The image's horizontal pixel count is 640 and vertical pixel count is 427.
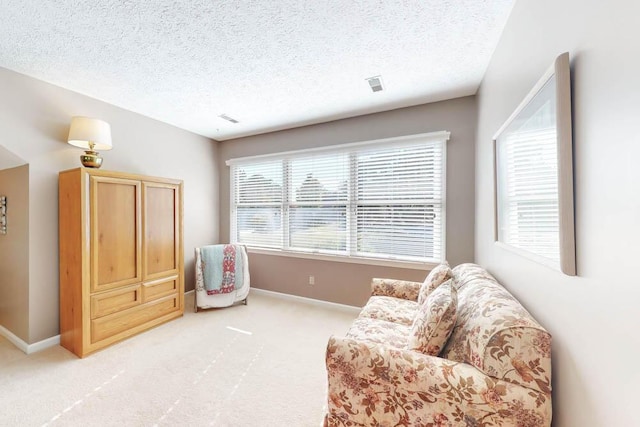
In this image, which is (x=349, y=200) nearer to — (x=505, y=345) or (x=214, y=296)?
(x=214, y=296)

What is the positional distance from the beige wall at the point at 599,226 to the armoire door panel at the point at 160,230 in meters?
3.37

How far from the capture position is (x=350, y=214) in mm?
3381

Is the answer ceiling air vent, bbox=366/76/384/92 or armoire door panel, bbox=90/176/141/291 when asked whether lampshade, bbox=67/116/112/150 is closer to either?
armoire door panel, bbox=90/176/141/291

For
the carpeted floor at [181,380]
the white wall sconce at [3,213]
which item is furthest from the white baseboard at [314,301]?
the white wall sconce at [3,213]

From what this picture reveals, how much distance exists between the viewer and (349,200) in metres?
3.37

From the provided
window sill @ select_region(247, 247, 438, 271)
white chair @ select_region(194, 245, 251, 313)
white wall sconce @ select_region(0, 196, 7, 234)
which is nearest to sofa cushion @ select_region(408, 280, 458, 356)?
window sill @ select_region(247, 247, 438, 271)

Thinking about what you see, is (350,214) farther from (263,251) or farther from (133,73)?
(133,73)

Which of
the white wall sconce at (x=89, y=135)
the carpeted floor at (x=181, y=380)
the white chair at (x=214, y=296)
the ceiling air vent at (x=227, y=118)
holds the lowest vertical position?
the carpeted floor at (x=181, y=380)

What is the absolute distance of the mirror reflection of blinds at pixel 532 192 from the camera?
1038mm

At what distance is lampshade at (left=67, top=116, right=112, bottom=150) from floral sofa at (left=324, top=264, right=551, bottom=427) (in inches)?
115

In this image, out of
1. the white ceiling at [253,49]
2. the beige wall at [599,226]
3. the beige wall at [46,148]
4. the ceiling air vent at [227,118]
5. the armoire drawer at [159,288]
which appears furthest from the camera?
the ceiling air vent at [227,118]

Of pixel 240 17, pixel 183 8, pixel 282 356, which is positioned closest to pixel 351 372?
pixel 282 356

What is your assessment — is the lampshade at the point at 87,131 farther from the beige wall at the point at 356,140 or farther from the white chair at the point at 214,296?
the beige wall at the point at 356,140

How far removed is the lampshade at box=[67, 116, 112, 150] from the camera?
2465 mm
